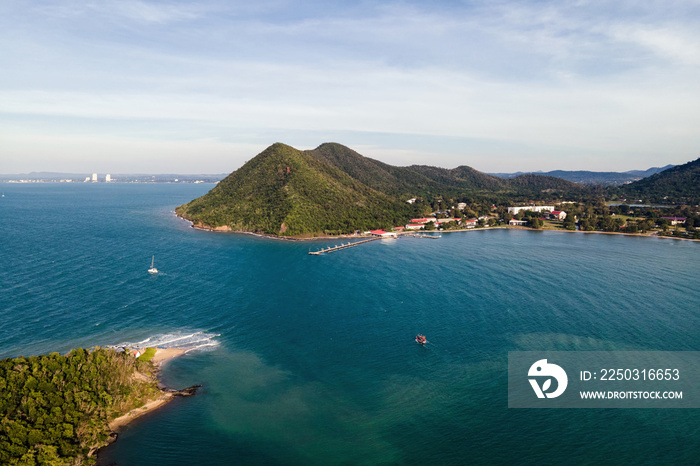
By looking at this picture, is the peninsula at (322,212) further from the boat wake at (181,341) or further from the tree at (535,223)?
the boat wake at (181,341)

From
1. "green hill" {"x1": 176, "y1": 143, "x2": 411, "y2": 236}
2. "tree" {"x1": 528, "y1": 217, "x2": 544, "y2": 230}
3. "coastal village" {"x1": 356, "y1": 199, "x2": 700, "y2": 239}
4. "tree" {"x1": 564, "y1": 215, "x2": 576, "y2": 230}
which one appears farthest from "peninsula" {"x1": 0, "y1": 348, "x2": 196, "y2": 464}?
"tree" {"x1": 564, "y1": 215, "x2": 576, "y2": 230}

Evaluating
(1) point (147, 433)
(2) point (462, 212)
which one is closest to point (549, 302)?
(1) point (147, 433)

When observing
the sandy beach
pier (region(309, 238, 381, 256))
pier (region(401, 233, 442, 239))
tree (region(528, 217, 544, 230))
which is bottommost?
the sandy beach

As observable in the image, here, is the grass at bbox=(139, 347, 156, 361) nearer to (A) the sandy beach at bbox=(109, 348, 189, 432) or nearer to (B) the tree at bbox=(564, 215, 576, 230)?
(A) the sandy beach at bbox=(109, 348, 189, 432)

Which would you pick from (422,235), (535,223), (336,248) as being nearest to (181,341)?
(336,248)

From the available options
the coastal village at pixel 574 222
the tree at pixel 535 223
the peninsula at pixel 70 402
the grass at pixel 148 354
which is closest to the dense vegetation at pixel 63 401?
the peninsula at pixel 70 402
